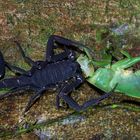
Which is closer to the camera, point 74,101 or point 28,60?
point 74,101

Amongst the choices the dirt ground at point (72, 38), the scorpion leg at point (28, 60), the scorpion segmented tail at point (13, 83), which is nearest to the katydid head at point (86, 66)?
the dirt ground at point (72, 38)

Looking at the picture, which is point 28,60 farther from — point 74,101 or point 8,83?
point 74,101

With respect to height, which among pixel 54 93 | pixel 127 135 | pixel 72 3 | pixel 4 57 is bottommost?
pixel 127 135

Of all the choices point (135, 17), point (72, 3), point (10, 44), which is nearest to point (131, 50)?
point (135, 17)

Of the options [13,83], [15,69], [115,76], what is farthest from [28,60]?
[115,76]

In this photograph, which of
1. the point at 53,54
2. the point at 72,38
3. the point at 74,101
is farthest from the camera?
the point at 72,38

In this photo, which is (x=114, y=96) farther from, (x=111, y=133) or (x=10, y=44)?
(x=10, y=44)

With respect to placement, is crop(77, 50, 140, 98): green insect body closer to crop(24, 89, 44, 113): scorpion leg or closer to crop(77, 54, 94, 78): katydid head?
crop(77, 54, 94, 78): katydid head
